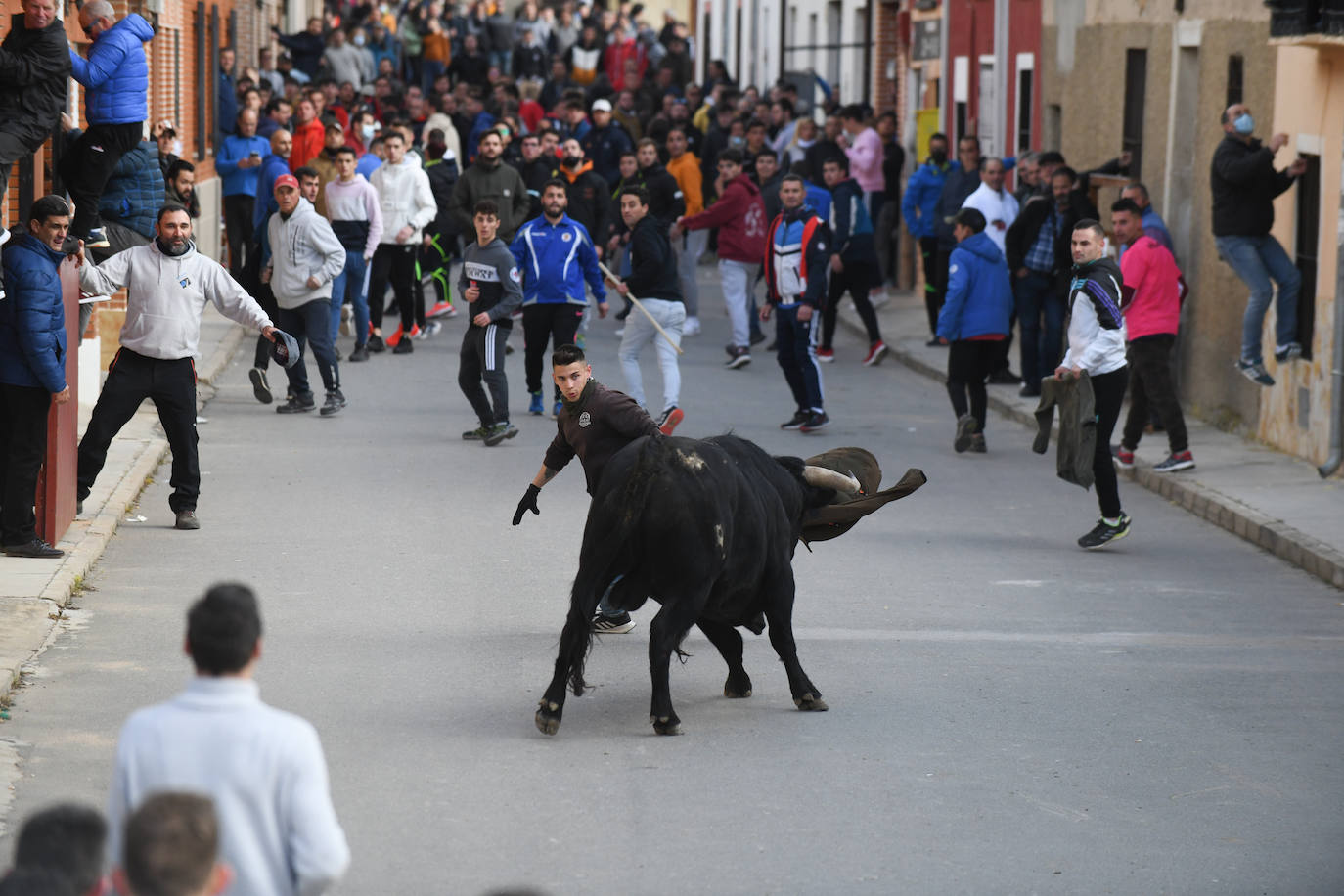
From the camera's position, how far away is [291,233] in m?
16.8

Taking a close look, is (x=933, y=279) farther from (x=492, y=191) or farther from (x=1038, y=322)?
(x=492, y=191)

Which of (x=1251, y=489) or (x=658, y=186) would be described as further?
(x=658, y=186)

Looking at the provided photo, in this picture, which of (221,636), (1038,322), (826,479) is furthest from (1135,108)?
(221,636)

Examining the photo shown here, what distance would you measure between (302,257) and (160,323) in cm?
491

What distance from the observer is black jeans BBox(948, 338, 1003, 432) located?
16.1 meters

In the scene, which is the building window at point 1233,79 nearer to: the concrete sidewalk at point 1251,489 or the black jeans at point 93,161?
the concrete sidewalk at point 1251,489

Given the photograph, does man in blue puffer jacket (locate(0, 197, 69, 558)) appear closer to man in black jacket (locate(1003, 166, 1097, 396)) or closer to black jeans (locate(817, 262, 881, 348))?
man in black jacket (locate(1003, 166, 1097, 396))

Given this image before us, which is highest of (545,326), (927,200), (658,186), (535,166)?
(535,166)

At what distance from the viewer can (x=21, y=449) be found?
424 inches

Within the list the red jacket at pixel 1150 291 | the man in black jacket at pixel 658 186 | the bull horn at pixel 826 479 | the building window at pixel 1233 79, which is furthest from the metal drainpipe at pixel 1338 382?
the man in black jacket at pixel 658 186

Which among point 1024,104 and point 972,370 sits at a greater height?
point 1024,104

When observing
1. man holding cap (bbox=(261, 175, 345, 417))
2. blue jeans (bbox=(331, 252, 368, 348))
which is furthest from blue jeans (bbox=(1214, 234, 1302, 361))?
blue jeans (bbox=(331, 252, 368, 348))

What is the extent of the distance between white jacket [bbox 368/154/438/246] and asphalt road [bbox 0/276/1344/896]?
627 centimetres

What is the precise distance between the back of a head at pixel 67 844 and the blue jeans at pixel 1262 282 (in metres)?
13.4
